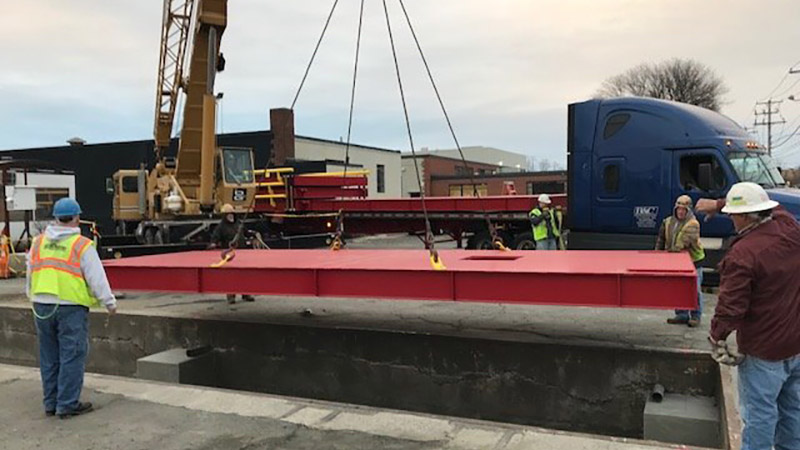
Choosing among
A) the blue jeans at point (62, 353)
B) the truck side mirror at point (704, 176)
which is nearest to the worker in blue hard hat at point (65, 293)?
the blue jeans at point (62, 353)

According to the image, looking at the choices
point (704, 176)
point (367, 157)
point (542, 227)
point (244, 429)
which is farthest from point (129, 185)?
point (367, 157)

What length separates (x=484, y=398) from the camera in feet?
25.0

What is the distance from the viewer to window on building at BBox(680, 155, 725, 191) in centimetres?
1099

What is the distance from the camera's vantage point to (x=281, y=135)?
1205 inches

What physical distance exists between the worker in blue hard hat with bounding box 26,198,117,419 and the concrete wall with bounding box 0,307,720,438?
11.6 feet

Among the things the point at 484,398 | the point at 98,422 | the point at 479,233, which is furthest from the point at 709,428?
the point at 479,233

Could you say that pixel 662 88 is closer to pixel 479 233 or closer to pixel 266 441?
pixel 479 233

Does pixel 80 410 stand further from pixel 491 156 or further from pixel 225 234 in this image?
pixel 491 156

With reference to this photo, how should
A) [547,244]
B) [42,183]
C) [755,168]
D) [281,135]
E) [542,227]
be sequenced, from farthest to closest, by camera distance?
[281,135], [42,183], [547,244], [542,227], [755,168]

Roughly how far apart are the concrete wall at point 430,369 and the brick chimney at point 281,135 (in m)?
21.3

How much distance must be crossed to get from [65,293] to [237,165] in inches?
476

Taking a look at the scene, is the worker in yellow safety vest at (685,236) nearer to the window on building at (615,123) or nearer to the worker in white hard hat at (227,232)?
the window on building at (615,123)

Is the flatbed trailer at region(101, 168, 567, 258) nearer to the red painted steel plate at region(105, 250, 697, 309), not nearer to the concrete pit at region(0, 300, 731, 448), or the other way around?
the concrete pit at region(0, 300, 731, 448)

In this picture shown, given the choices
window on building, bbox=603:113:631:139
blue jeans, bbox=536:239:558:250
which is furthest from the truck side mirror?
blue jeans, bbox=536:239:558:250
